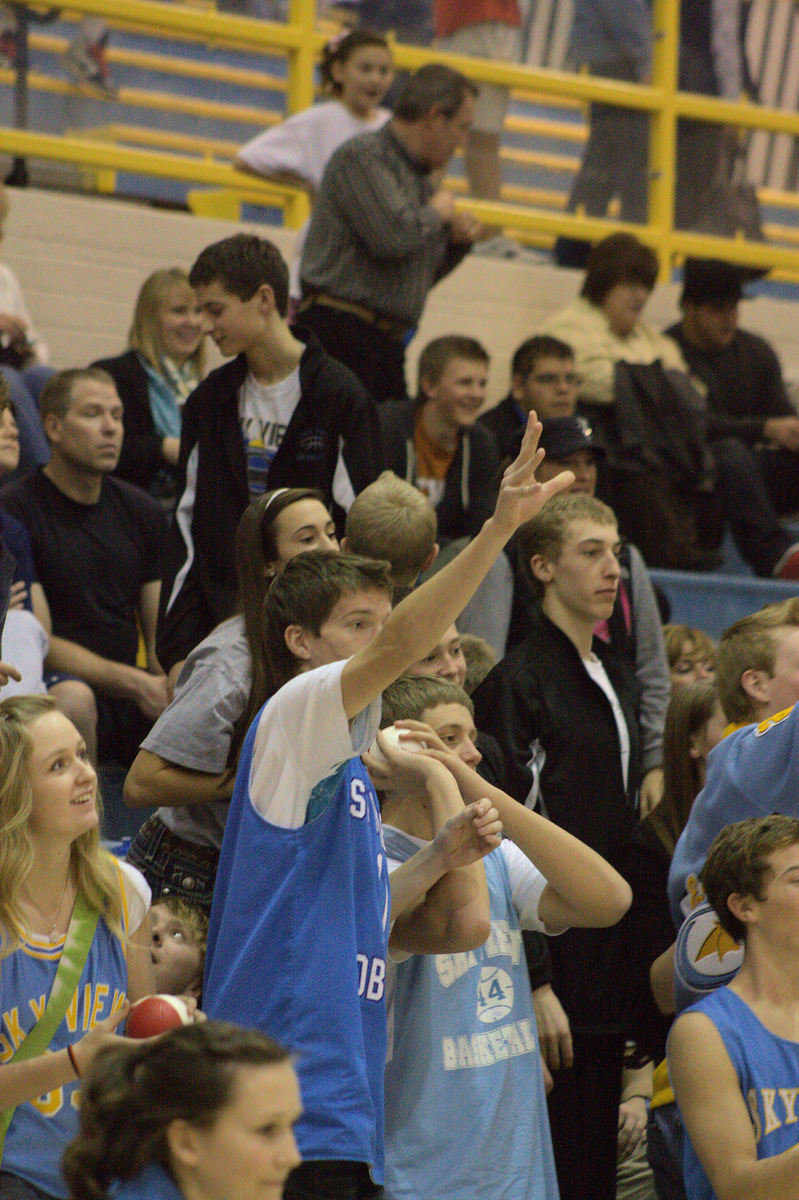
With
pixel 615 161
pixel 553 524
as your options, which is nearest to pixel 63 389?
pixel 553 524

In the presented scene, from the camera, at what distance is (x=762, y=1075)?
11.2ft

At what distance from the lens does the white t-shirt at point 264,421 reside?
5.08m

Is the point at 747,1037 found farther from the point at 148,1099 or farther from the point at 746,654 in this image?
the point at 148,1099

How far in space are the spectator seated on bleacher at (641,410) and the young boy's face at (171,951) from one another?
13.5ft

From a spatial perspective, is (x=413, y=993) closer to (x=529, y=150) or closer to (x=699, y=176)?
(x=529, y=150)

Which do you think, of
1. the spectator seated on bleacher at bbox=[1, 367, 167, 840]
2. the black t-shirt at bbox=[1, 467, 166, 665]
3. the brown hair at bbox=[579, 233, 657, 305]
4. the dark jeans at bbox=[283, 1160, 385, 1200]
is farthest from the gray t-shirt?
the brown hair at bbox=[579, 233, 657, 305]

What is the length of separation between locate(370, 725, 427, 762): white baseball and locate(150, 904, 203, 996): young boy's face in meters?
0.74

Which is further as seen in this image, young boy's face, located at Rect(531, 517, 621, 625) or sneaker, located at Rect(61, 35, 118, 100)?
sneaker, located at Rect(61, 35, 118, 100)

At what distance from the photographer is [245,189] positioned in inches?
348

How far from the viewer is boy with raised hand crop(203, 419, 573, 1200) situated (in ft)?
9.22

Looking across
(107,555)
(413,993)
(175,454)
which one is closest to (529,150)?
(175,454)

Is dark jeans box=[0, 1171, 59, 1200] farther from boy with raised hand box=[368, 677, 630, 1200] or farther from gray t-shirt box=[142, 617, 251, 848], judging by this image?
gray t-shirt box=[142, 617, 251, 848]

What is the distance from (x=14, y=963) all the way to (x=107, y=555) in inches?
111

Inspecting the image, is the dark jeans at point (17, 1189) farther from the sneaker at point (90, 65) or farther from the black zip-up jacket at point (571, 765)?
the sneaker at point (90, 65)
